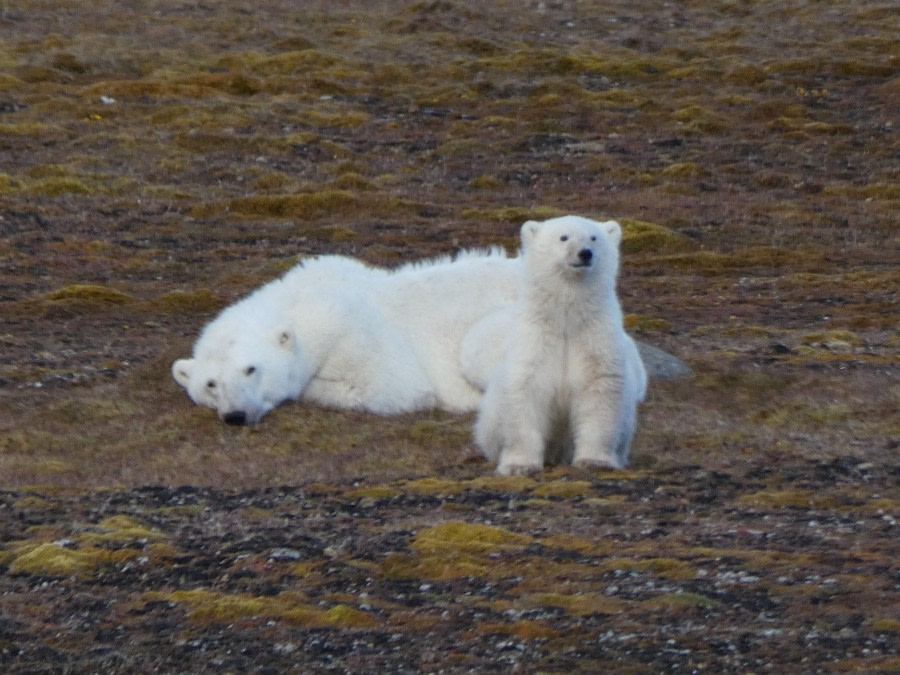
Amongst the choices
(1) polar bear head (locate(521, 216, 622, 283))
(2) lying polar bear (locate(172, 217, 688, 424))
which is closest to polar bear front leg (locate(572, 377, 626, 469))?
(1) polar bear head (locate(521, 216, 622, 283))

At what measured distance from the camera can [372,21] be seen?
47.4 m

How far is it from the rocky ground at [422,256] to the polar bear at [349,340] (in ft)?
1.02

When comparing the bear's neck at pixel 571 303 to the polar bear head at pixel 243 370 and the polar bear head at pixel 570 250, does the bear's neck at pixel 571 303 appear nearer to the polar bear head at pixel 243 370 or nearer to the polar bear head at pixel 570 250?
the polar bear head at pixel 570 250

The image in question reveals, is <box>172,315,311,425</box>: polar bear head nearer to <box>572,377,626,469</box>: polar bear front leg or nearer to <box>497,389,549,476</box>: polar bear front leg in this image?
<box>497,389,549,476</box>: polar bear front leg

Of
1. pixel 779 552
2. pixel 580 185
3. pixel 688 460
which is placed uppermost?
→ pixel 779 552

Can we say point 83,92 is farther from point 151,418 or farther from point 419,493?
point 419,493

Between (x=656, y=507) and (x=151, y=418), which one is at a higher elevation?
(x=656, y=507)

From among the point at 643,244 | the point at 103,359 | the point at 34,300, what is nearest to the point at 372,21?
the point at 643,244

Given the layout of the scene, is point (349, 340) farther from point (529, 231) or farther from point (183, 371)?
point (529, 231)

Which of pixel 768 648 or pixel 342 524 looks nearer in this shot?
pixel 768 648

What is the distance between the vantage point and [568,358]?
33.9 feet

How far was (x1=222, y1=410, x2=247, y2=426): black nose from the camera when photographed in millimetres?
12906

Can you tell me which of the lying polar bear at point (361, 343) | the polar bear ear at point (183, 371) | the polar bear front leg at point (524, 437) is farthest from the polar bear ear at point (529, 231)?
the polar bear ear at point (183, 371)

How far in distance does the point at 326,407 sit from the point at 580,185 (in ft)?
57.0
